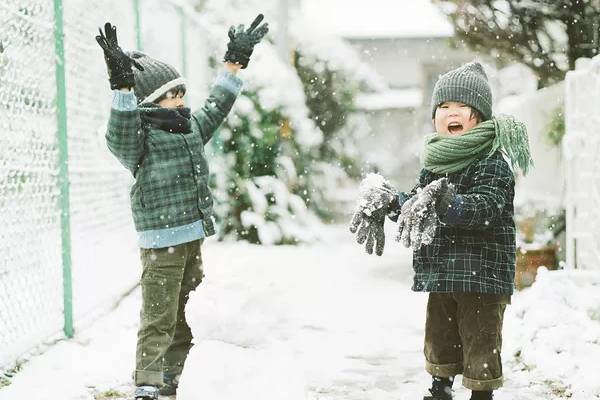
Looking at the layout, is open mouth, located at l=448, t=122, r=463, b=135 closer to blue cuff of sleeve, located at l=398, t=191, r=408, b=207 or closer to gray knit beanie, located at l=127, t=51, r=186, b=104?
blue cuff of sleeve, located at l=398, t=191, r=408, b=207

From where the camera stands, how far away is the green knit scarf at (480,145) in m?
2.97

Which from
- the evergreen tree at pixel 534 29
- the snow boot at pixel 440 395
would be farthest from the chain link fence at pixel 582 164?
the snow boot at pixel 440 395

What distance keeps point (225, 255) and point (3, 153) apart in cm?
424

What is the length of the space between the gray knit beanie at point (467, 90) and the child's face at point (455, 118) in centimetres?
3

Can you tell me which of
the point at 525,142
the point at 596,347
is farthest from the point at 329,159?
the point at 525,142

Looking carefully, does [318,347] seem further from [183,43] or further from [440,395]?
[183,43]

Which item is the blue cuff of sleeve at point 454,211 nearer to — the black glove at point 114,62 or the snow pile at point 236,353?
the snow pile at point 236,353

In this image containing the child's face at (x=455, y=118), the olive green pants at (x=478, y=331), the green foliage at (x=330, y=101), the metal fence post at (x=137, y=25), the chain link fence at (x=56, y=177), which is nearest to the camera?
the olive green pants at (x=478, y=331)

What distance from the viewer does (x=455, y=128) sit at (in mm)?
3131

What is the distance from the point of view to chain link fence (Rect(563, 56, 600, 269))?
18.5ft

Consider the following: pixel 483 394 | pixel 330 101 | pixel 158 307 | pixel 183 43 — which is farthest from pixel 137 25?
pixel 330 101

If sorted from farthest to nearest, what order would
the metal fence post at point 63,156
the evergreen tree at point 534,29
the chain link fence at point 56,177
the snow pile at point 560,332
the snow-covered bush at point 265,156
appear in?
the snow-covered bush at point 265,156, the evergreen tree at point 534,29, the metal fence post at point 63,156, the chain link fence at point 56,177, the snow pile at point 560,332

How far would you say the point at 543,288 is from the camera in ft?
15.1

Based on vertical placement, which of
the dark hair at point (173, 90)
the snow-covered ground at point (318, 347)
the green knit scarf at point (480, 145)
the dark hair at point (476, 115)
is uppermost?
the dark hair at point (173, 90)
